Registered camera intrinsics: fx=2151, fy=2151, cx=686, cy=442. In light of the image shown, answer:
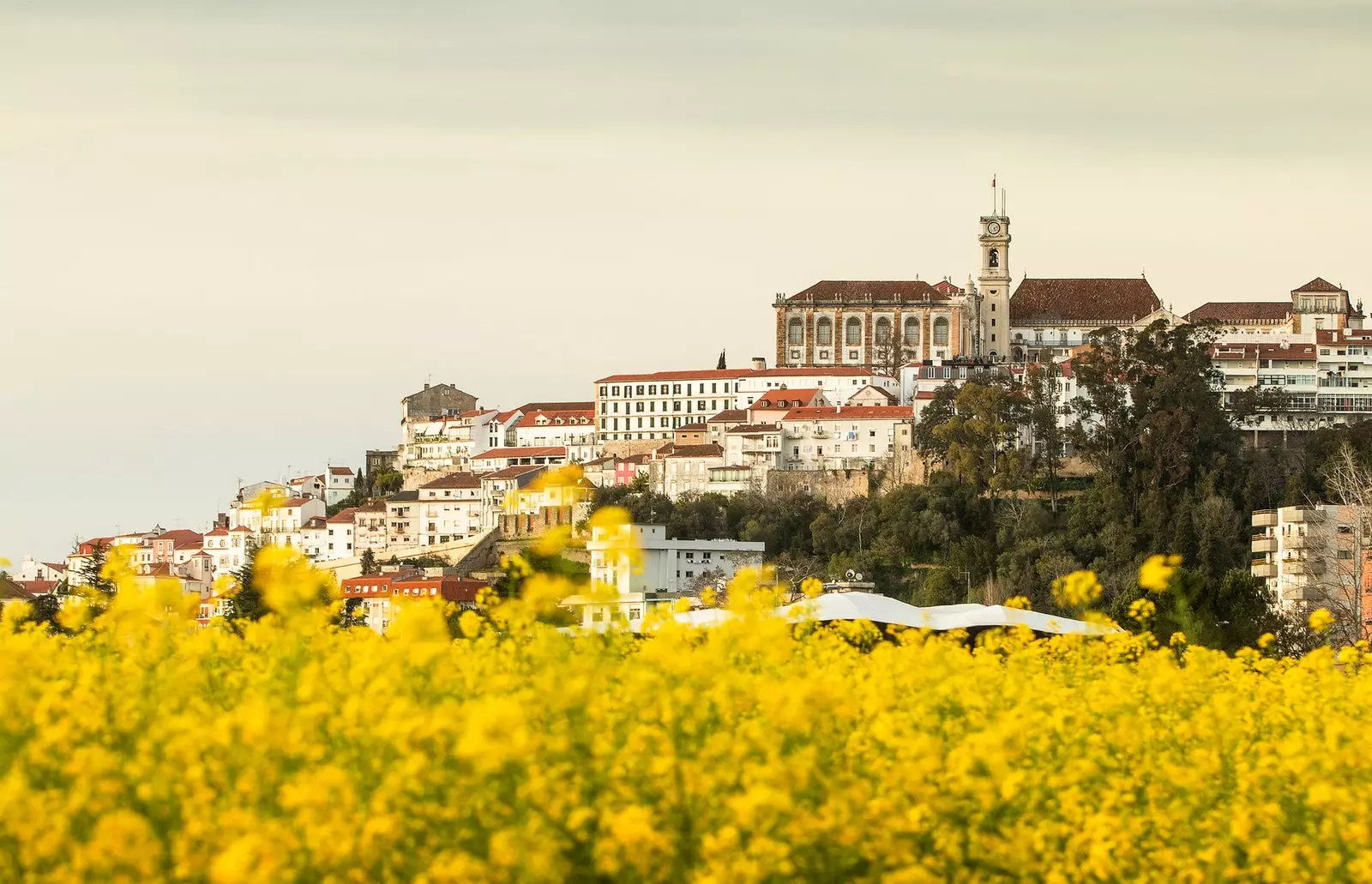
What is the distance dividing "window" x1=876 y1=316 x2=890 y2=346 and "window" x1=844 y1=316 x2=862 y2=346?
0.86 meters

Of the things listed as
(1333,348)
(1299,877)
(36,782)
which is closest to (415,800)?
(36,782)

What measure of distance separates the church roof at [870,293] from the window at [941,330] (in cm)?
116

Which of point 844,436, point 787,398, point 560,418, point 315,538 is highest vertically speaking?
point 787,398

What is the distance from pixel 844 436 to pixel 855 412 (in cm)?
124

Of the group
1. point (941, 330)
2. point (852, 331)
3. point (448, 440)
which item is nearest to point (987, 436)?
point (941, 330)

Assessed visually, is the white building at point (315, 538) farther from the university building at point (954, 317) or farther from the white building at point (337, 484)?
the university building at point (954, 317)

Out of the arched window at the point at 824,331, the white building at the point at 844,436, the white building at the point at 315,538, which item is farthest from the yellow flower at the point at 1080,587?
the arched window at the point at 824,331

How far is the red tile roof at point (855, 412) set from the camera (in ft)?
277

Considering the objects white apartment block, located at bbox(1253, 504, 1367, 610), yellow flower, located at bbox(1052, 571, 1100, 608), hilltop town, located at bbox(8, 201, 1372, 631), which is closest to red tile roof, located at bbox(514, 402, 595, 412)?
hilltop town, located at bbox(8, 201, 1372, 631)

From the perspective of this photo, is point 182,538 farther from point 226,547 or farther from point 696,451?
point 696,451

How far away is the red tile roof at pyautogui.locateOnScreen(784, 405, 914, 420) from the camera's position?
8438cm

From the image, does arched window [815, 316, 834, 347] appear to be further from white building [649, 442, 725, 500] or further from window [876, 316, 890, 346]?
white building [649, 442, 725, 500]

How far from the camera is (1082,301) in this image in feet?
345

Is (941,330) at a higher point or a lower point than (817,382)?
higher
